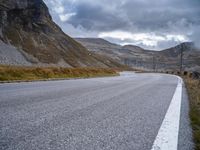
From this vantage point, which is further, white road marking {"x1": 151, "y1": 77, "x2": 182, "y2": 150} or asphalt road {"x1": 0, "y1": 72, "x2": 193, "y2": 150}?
white road marking {"x1": 151, "y1": 77, "x2": 182, "y2": 150}

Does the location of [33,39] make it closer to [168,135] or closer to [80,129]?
[80,129]

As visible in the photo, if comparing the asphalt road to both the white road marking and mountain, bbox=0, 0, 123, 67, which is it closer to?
the white road marking

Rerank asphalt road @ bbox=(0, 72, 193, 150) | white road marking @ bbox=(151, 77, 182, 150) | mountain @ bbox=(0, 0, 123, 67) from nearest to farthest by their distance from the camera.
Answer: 1. asphalt road @ bbox=(0, 72, 193, 150)
2. white road marking @ bbox=(151, 77, 182, 150)
3. mountain @ bbox=(0, 0, 123, 67)

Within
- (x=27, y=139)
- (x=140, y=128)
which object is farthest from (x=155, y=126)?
(x=27, y=139)

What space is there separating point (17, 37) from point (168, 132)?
9115 centimetres

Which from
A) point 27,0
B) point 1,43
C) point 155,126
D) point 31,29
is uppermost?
point 27,0

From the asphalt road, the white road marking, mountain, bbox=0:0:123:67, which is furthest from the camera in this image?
mountain, bbox=0:0:123:67

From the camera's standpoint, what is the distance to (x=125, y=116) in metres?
7.41

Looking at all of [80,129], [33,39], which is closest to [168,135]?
[80,129]

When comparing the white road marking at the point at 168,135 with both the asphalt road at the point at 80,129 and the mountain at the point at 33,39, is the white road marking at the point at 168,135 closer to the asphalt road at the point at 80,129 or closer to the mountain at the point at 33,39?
the asphalt road at the point at 80,129

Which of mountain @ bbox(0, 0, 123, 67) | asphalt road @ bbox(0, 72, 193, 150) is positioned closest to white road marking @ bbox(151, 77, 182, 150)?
asphalt road @ bbox(0, 72, 193, 150)

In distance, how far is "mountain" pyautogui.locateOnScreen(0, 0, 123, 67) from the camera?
84.9 meters

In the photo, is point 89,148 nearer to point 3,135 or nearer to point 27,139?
point 27,139

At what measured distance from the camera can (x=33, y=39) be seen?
9988cm
